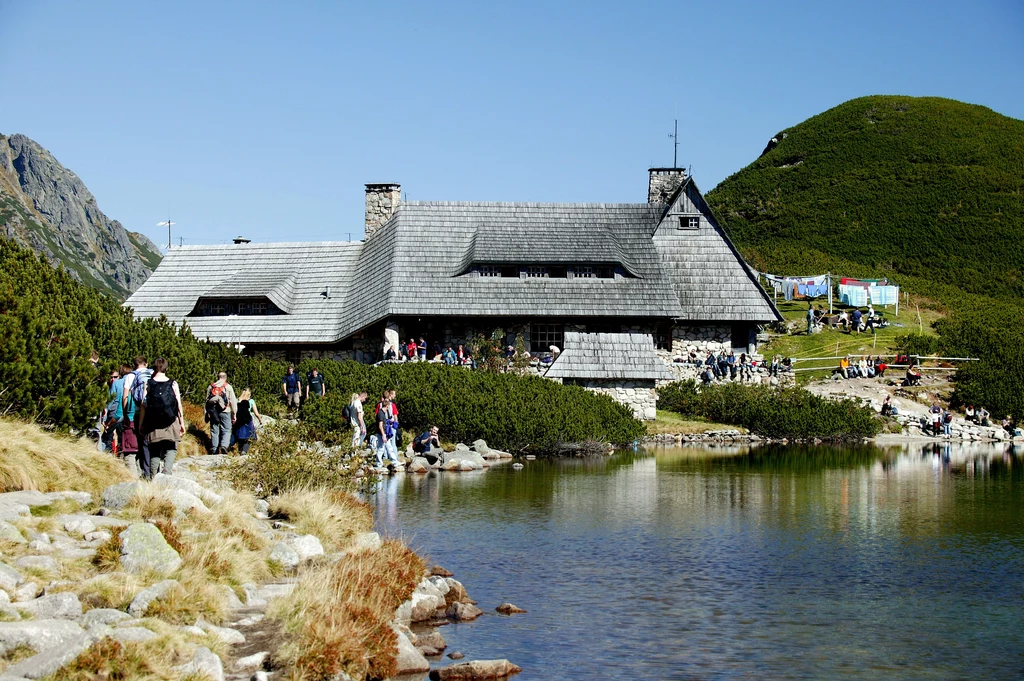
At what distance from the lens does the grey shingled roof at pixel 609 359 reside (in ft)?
139

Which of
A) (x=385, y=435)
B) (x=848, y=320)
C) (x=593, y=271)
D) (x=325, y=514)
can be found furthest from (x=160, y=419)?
(x=848, y=320)

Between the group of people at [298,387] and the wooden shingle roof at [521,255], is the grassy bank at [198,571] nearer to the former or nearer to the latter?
the group of people at [298,387]

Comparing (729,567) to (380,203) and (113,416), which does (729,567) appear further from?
(380,203)

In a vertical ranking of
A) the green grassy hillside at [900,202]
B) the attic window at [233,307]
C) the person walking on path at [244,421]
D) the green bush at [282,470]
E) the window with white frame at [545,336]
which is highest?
the green grassy hillside at [900,202]

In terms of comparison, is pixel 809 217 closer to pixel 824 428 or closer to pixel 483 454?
pixel 824 428

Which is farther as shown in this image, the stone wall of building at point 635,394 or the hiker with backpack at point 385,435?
the stone wall of building at point 635,394

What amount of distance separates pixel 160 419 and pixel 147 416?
241 millimetres

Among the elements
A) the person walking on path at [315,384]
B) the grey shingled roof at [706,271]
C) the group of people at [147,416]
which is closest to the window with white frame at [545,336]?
the grey shingled roof at [706,271]

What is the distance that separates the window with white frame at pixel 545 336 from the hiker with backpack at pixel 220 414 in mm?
19312

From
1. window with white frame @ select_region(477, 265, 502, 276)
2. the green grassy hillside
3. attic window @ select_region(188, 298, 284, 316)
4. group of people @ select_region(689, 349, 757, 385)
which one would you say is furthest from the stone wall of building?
the green grassy hillside

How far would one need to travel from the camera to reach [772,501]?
26.4 metres

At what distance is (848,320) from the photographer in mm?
59281

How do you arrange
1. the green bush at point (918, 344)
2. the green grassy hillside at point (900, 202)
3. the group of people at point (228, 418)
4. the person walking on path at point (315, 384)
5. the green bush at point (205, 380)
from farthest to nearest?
the green grassy hillside at point (900, 202) → the green bush at point (918, 344) → the person walking on path at point (315, 384) → the group of people at point (228, 418) → the green bush at point (205, 380)

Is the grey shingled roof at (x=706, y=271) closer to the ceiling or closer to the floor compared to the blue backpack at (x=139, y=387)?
closer to the ceiling
